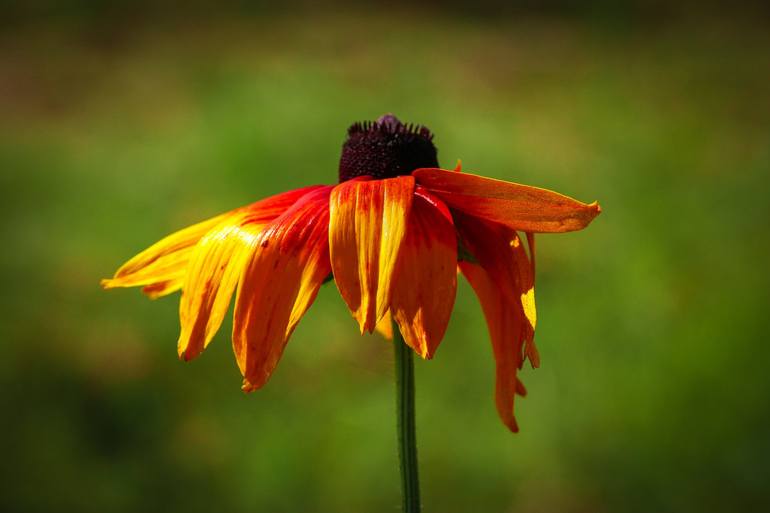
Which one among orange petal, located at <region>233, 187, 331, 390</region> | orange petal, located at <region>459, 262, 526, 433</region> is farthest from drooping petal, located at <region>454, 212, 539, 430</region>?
orange petal, located at <region>233, 187, 331, 390</region>

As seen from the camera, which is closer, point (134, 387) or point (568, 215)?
point (568, 215)

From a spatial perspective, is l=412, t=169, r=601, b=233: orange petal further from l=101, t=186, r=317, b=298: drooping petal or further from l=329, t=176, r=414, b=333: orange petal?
l=101, t=186, r=317, b=298: drooping petal

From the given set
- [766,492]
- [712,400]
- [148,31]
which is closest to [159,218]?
[712,400]

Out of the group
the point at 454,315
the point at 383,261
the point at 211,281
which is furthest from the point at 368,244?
the point at 454,315

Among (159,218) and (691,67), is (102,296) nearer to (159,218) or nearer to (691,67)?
(159,218)

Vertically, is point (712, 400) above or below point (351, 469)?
above

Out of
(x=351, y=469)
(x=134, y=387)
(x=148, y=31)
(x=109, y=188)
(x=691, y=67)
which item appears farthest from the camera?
(x=148, y=31)

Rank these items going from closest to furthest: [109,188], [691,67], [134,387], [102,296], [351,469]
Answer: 1. [351,469]
2. [134,387]
3. [102,296]
4. [109,188]
5. [691,67]

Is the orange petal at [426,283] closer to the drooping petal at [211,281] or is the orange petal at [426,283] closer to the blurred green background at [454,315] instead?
the drooping petal at [211,281]
